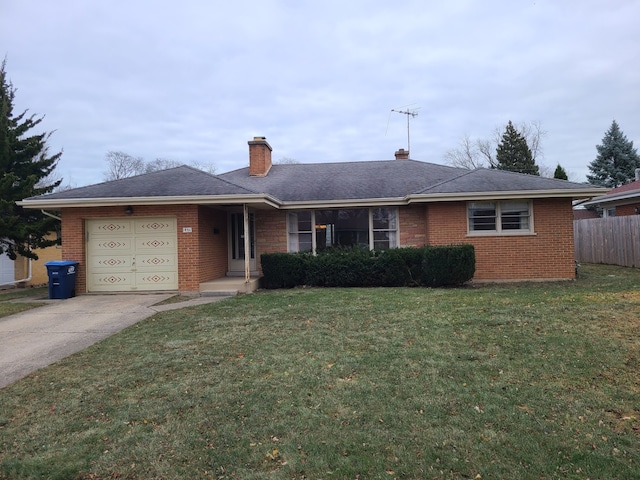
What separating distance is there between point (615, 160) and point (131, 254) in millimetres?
33487

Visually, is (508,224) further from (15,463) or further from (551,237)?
(15,463)

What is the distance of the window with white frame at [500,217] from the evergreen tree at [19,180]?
47.4 feet

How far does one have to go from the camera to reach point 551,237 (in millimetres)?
11812

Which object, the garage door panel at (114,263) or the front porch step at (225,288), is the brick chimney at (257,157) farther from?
the garage door panel at (114,263)

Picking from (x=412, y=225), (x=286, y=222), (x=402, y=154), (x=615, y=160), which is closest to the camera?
(x=412, y=225)

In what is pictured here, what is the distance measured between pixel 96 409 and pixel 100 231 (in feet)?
28.1

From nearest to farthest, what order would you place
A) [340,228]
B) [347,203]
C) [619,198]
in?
[347,203]
[340,228]
[619,198]

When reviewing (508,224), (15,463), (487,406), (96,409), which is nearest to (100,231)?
(96,409)

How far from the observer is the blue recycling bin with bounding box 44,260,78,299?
1036cm

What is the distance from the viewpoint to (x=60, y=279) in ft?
34.1

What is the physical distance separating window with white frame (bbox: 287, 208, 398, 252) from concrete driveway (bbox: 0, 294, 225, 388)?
4.11m

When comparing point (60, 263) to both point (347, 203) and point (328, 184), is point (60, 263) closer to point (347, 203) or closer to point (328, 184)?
point (347, 203)

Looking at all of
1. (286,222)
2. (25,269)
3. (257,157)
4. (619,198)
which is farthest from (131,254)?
(619,198)

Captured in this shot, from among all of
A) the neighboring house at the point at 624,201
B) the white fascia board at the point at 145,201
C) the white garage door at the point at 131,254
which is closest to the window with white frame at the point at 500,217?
the white fascia board at the point at 145,201
